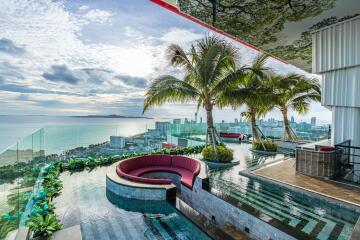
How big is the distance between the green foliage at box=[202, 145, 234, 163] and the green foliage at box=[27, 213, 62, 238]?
6157 mm

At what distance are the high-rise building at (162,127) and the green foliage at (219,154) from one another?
14.3 feet

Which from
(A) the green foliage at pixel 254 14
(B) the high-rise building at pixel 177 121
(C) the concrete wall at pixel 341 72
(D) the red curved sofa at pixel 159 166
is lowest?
(D) the red curved sofa at pixel 159 166

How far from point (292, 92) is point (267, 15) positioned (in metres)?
8.28

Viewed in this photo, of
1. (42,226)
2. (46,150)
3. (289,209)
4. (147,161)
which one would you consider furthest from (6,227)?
(46,150)

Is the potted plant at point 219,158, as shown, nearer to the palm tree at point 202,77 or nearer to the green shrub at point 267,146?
the palm tree at point 202,77

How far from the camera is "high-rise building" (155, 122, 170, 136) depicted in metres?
12.2

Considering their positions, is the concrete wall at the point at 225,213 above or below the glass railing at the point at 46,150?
below

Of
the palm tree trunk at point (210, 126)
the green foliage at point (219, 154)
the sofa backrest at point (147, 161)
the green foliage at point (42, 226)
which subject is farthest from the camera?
the palm tree trunk at point (210, 126)

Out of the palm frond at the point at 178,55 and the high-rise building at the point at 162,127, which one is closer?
the palm frond at the point at 178,55

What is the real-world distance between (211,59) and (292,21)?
9.86 feet

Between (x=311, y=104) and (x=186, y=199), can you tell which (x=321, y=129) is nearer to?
(x=311, y=104)

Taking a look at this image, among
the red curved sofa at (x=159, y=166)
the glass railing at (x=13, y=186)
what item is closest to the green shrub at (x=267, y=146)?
the red curved sofa at (x=159, y=166)

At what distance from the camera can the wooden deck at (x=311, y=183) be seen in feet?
14.7

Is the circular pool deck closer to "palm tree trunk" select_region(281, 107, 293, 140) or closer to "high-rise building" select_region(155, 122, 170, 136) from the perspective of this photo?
"high-rise building" select_region(155, 122, 170, 136)
